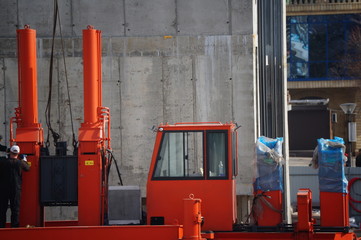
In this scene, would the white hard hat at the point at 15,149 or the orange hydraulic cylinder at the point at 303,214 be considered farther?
the white hard hat at the point at 15,149

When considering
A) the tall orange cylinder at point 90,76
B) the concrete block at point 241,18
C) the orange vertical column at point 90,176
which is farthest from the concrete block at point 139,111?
the orange vertical column at point 90,176

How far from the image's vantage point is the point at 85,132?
12.2 metres

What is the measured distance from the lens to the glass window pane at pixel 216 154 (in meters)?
11.7

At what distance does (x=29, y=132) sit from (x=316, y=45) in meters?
32.3

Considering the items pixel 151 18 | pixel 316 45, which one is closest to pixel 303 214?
pixel 151 18

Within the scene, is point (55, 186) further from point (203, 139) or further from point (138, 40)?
point (138, 40)

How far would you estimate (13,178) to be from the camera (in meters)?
11.9

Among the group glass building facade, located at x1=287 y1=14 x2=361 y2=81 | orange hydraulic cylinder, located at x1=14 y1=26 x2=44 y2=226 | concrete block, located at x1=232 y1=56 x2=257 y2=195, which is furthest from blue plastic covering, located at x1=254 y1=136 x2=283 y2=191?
glass building facade, located at x1=287 y1=14 x2=361 y2=81

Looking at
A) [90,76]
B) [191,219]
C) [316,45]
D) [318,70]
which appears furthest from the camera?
[316,45]

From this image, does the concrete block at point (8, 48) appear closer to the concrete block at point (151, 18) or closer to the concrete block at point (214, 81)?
the concrete block at point (151, 18)

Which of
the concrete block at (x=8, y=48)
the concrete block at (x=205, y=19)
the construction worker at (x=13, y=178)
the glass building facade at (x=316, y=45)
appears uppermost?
the glass building facade at (x=316, y=45)

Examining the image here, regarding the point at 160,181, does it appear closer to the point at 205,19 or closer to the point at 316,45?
the point at 205,19

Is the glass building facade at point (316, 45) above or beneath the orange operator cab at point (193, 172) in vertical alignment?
above

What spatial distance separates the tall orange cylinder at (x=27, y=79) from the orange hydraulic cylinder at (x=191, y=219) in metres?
3.05
